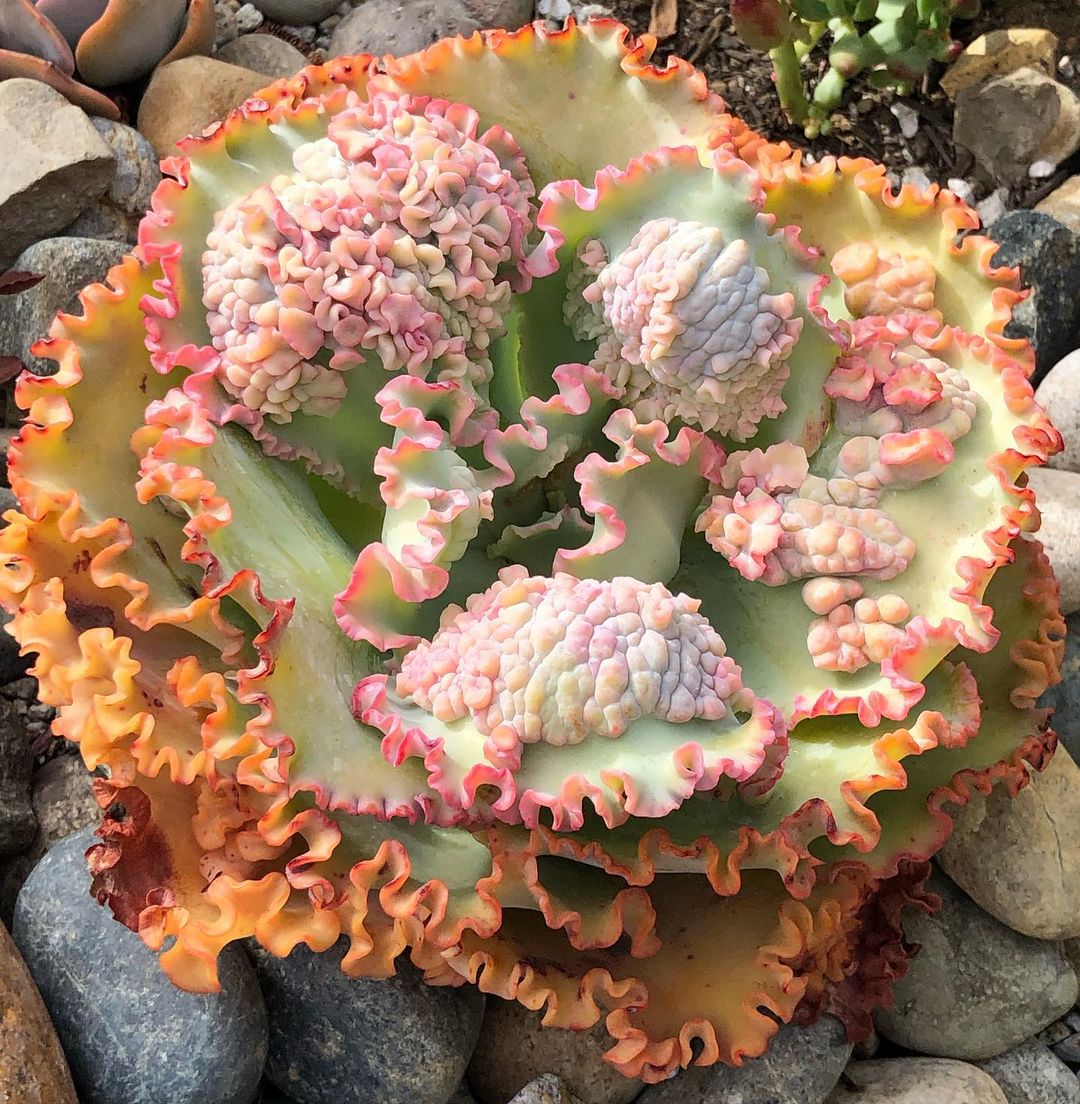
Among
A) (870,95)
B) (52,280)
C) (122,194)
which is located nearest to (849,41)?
(870,95)

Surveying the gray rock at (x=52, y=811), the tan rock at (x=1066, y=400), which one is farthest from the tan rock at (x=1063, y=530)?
the gray rock at (x=52, y=811)

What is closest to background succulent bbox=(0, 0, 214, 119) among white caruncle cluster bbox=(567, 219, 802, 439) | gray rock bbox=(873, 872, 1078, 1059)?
white caruncle cluster bbox=(567, 219, 802, 439)

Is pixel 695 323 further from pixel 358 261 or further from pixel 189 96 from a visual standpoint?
pixel 189 96

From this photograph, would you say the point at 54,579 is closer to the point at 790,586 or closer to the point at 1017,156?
the point at 790,586

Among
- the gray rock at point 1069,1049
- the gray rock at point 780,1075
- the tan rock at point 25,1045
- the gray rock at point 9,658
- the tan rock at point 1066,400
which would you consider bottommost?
the gray rock at point 1069,1049

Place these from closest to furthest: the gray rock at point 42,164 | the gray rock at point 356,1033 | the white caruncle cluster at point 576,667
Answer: the white caruncle cluster at point 576,667, the gray rock at point 356,1033, the gray rock at point 42,164

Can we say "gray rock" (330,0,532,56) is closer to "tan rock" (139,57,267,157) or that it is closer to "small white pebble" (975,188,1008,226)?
"tan rock" (139,57,267,157)

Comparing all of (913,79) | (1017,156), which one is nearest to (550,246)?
(913,79)

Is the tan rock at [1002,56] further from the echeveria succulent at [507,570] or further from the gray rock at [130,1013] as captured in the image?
the gray rock at [130,1013]
